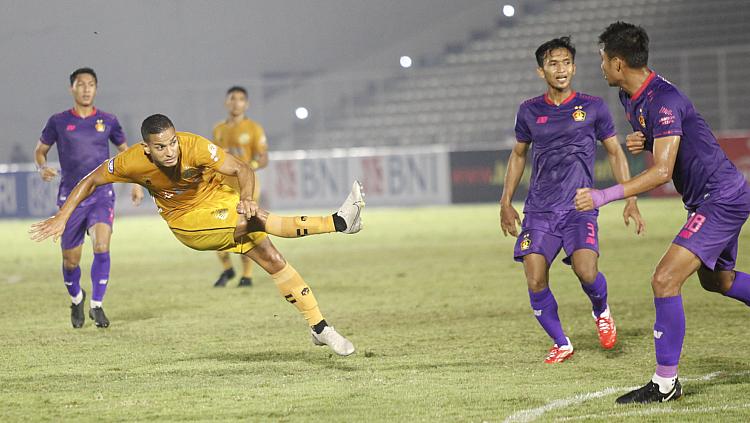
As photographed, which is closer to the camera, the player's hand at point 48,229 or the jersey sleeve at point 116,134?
the player's hand at point 48,229

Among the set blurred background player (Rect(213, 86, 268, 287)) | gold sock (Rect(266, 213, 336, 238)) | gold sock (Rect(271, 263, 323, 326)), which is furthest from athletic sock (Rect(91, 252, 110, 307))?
blurred background player (Rect(213, 86, 268, 287))

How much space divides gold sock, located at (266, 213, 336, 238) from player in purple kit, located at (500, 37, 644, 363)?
4.45 feet

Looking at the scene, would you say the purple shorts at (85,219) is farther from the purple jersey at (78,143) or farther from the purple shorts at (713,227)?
the purple shorts at (713,227)

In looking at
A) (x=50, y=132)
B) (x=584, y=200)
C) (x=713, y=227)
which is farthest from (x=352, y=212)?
(x=50, y=132)

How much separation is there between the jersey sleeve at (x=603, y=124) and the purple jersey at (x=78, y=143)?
15.8 ft

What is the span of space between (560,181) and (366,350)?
1.92 m

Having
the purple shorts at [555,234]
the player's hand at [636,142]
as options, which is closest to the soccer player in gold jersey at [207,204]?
the purple shorts at [555,234]

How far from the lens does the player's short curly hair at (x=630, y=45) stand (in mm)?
5770

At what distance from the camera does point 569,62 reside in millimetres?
7277

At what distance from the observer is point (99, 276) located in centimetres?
971

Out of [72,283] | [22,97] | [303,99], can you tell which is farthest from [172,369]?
[303,99]

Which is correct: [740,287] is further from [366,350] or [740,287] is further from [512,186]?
[366,350]

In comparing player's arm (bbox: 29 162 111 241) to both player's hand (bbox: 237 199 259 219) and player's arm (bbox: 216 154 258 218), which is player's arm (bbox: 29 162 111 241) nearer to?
player's arm (bbox: 216 154 258 218)

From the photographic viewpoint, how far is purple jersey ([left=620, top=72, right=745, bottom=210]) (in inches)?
224
